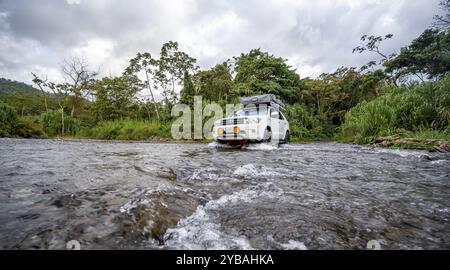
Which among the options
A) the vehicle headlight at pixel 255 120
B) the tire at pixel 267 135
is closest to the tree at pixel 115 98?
the tire at pixel 267 135

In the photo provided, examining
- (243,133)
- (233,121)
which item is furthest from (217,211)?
(233,121)

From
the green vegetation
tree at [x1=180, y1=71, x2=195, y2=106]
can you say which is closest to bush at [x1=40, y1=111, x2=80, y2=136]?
the green vegetation

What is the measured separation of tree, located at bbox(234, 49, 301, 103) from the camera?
731 inches

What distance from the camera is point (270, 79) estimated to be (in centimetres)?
2006

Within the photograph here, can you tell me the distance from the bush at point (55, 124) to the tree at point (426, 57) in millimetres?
30693

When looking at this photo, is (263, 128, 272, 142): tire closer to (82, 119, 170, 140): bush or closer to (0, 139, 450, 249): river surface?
(0, 139, 450, 249): river surface

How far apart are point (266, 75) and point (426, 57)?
43.9 feet

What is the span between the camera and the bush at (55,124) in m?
21.5

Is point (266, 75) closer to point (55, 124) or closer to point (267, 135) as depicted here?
point (267, 135)

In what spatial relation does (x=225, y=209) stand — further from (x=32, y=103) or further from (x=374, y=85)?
(x=32, y=103)

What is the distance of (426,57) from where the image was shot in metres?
19.2

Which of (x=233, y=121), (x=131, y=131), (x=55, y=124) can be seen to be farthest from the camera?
(x=55, y=124)
